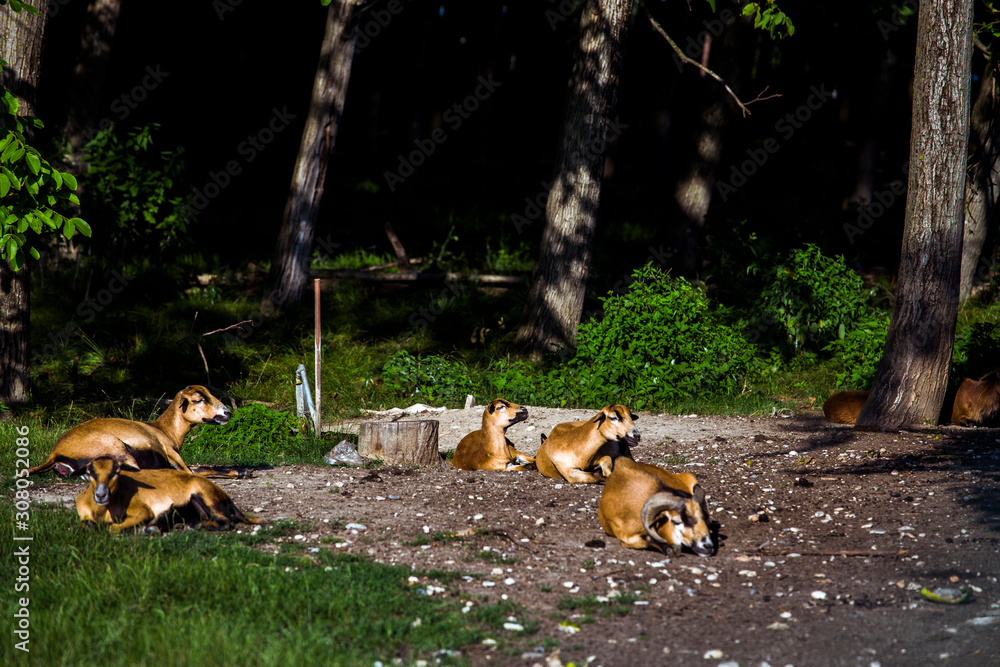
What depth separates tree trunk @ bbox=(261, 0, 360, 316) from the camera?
13531 millimetres

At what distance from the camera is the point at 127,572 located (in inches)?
181

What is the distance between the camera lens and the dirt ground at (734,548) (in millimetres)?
4102

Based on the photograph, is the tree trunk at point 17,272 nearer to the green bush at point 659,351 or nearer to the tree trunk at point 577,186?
the tree trunk at point 577,186

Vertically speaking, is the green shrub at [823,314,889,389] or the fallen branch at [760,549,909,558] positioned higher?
the green shrub at [823,314,889,389]

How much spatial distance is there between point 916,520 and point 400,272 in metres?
10.9

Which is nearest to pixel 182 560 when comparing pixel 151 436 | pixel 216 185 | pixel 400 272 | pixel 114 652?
pixel 114 652

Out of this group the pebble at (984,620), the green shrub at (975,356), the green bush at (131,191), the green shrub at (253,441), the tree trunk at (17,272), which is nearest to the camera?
the pebble at (984,620)

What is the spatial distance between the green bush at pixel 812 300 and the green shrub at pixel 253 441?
7.12 meters

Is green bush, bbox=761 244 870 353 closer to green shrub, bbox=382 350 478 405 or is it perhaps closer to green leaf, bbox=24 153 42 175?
green shrub, bbox=382 350 478 405

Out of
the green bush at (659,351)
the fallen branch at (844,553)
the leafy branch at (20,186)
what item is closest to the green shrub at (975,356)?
the green bush at (659,351)

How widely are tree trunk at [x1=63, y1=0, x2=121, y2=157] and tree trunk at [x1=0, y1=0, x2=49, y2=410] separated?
6.07 m

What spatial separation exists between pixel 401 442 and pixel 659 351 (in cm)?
428

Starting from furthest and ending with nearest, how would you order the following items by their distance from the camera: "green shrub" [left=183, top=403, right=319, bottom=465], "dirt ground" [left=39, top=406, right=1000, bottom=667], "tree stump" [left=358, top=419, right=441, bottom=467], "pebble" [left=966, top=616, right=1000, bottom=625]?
"green shrub" [left=183, top=403, right=319, bottom=465] → "tree stump" [left=358, top=419, right=441, bottom=467] → "pebble" [left=966, top=616, right=1000, bottom=625] → "dirt ground" [left=39, top=406, right=1000, bottom=667]

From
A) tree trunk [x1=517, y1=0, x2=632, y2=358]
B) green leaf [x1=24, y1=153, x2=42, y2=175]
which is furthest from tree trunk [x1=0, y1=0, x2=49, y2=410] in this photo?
tree trunk [x1=517, y1=0, x2=632, y2=358]
